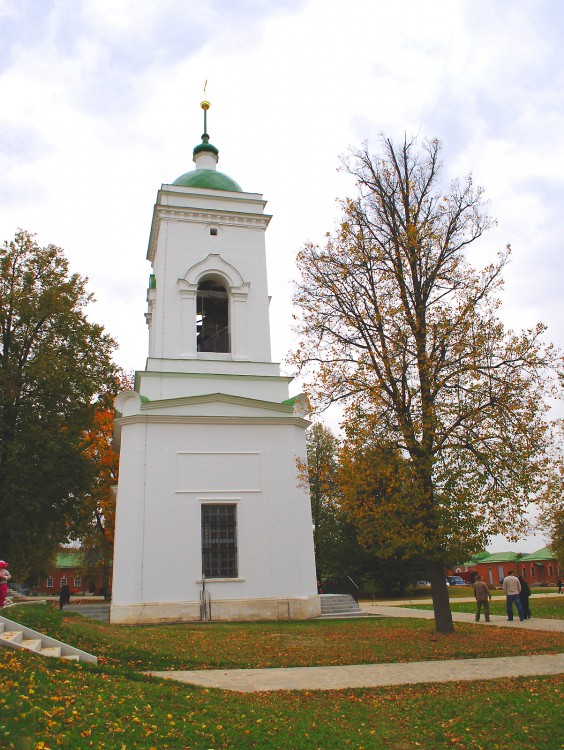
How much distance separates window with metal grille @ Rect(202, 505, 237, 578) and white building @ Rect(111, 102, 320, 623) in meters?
0.03

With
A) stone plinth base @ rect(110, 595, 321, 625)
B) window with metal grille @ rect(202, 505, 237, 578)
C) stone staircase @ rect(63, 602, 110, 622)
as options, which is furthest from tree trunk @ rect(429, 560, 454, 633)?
stone staircase @ rect(63, 602, 110, 622)

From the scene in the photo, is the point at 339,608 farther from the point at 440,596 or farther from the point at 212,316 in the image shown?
the point at 212,316

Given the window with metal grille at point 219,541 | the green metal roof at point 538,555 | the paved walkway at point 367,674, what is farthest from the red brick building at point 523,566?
the paved walkway at point 367,674

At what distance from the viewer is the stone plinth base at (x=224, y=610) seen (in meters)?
17.9

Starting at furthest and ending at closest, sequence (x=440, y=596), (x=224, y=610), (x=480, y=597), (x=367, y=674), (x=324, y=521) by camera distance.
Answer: (x=324, y=521), (x=224, y=610), (x=480, y=597), (x=440, y=596), (x=367, y=674)

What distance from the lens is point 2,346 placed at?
81.3 feet

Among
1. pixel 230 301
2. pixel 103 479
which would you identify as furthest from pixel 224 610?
pixel 103 479

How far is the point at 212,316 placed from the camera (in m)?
23.8

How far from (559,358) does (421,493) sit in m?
4.09

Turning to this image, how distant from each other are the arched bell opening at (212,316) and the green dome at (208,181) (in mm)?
3752

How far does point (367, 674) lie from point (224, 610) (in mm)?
9676

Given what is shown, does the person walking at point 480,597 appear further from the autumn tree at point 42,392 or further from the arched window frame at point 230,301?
the autumn tree at point 42,392

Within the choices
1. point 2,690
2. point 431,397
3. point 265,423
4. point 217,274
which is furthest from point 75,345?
point 2,690

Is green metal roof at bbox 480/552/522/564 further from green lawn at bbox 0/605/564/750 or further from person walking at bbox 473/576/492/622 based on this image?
green lawn at bbox 0/605/564/750
